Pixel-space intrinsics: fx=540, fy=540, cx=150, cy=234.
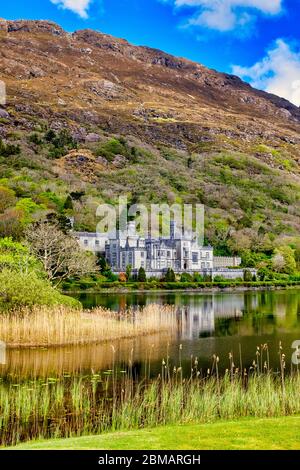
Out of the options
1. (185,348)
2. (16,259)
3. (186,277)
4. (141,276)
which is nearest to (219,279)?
(186,277)

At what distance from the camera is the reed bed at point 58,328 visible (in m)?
20.7

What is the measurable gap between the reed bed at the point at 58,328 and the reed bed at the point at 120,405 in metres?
5.77

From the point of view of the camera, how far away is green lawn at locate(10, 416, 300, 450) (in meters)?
8.27

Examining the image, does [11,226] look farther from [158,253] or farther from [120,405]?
[120,405]

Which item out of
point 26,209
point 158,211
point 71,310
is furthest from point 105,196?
point 71,310

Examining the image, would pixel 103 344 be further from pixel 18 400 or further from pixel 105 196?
pixel 105 196

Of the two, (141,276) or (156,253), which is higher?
(156,253)

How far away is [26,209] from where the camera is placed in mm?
74000

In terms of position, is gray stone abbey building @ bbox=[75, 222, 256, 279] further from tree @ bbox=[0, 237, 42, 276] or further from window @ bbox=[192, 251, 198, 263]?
tree @ bbox=[0, 237, 42, 276]

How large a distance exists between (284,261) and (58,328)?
68234mm

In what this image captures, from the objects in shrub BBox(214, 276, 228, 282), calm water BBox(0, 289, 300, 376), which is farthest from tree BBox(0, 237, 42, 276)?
shrub BBox(214, 276, 228, 282)

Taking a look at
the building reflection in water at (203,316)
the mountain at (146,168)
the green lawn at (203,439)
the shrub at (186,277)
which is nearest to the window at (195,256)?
the mountain at (146,168)

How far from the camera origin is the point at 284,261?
3342 inches
